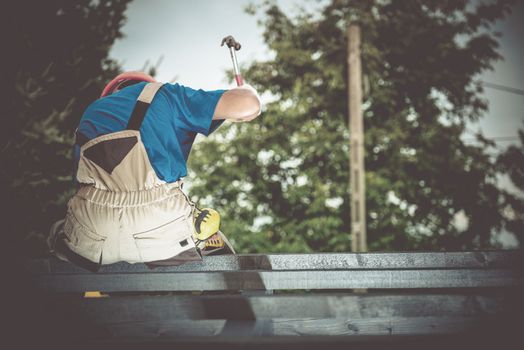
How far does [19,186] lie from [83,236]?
480cm

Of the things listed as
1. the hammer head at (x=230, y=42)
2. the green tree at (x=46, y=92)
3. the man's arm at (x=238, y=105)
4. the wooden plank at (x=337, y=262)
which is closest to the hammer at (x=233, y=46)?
the hammer head at (x=230, y=42)

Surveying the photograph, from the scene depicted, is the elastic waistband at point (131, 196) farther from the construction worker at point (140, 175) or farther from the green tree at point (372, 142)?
the green tree at point (372, 142)

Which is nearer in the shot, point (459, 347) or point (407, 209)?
point (459, 347)

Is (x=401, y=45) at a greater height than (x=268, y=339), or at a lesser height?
greater

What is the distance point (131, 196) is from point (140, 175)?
0.11m

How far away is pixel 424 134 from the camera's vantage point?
11562mm

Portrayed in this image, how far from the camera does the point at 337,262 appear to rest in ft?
6.34

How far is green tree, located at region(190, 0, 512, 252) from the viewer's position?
10977 mm

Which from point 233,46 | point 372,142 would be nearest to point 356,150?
point 372,142

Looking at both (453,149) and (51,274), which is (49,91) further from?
(453,149)

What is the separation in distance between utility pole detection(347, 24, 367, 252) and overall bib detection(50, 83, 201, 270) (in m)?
8.27

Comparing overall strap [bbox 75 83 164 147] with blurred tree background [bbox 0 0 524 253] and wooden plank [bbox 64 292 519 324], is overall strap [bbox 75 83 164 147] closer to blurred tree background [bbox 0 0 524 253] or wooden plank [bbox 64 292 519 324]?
wooden plank [bbox 64 292 519 324]

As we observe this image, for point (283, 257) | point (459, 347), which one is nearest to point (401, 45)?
point (283, 257)

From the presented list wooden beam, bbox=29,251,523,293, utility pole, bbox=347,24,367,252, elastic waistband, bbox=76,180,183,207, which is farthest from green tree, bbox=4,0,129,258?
utility pole, bbox=347,24,367,252
